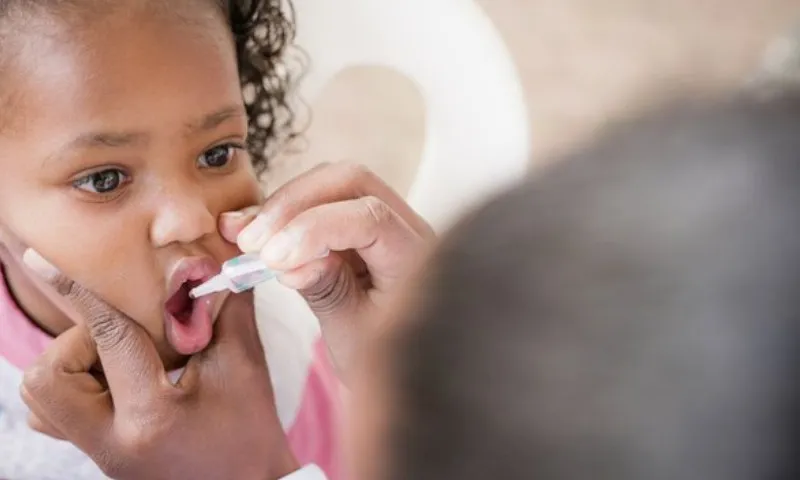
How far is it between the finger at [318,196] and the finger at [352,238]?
0.01 metres

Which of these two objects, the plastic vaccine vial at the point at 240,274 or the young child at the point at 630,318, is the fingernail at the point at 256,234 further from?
the young child at the point at 630,318

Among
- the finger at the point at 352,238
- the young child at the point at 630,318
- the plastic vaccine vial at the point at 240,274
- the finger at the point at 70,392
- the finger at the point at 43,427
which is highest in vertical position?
the young child at the point at 630,318

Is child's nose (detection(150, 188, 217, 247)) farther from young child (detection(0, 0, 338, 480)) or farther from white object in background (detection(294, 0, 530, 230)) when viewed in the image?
white object in background (detection(294, 0, 530, 230))

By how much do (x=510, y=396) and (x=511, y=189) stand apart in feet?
0.22

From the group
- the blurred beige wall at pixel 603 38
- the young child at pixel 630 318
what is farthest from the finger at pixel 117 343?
the blurred beige wall at pixel 603 38

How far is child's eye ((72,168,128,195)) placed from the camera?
587 mm

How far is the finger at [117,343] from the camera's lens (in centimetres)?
61

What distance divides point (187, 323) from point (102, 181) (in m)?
0.13

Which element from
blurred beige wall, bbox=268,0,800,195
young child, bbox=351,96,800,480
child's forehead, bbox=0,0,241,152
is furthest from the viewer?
blurred beige wall, bbox=268,0,800,195

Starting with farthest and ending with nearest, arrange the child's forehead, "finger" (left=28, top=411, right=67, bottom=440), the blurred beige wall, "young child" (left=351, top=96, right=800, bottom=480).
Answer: the blurred beige wall
"finger" (left=28, top=411, right=67, bottom=440)
the child's forehead
"young child" (left=351, top=96, right=800, bottom=480)

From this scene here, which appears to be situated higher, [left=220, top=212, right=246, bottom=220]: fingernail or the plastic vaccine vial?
[left=220, top=212, right=246, bottom=220]: fingernail

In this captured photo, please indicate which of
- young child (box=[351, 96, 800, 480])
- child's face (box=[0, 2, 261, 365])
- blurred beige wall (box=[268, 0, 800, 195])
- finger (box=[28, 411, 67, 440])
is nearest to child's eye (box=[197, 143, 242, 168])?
child's face (box=[0, 2, 261, 365])

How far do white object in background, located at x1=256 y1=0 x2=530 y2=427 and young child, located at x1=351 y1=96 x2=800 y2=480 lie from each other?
1.49 ft

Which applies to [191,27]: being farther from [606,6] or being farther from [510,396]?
[606,6]
